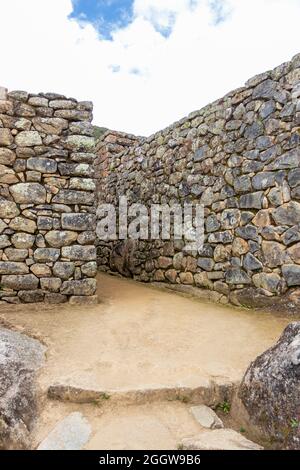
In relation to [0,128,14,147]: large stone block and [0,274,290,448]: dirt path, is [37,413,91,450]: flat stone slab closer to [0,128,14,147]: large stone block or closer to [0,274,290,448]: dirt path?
[0,274,290,448]: dirt path

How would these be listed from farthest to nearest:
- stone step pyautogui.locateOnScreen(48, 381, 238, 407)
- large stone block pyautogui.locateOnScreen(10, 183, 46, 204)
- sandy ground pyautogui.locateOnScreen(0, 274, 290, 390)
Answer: large stone block pyautogui.locateOnScreen(10, 183, 46, 204)
sandy ground pyautogui.locateOnScreen(0, 274, 290, 390)
stone step pyautogui.locateOnScreen(48, 381, 238, 407)

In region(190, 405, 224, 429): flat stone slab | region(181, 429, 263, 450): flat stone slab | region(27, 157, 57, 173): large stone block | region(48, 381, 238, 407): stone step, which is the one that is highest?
region(27, 157, 57, 173): large stone block

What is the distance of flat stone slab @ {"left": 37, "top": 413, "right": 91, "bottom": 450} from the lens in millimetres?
2102

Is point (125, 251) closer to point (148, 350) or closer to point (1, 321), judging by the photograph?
point (1, 321)

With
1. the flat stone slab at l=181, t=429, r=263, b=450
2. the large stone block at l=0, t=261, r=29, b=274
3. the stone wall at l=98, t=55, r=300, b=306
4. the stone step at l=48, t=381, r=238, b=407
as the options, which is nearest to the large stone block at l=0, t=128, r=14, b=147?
the large stone block at l=0, t=261, r=29, b=274

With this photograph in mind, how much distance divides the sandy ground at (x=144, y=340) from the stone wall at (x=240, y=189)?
593 millimetres

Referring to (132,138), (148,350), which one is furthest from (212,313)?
(132,138)

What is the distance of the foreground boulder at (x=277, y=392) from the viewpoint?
2086 millimetres

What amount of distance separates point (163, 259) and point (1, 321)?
11.9 feet

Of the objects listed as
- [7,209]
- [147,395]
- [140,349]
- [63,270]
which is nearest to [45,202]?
[7,209]

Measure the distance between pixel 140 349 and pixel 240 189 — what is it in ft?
10.1

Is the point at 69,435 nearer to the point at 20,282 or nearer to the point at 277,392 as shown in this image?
the point at 277,392

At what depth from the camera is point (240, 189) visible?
17.5ft

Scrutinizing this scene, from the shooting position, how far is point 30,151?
4.97 m
